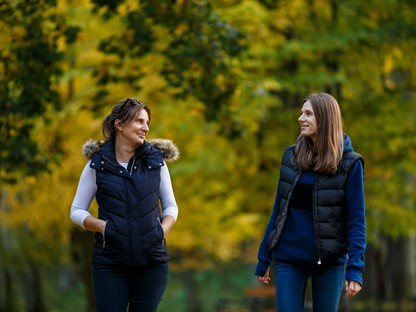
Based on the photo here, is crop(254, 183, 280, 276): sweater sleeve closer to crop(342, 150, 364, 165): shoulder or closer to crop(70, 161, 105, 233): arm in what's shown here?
crop(342, 150, 364, 165): shoulder

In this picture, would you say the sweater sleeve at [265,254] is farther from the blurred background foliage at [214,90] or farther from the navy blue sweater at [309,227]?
the blurred background foliage at [214,90]

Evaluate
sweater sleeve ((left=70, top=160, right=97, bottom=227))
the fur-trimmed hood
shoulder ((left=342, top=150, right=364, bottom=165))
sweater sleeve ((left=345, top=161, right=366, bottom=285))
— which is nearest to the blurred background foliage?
the fur-trimmed hood

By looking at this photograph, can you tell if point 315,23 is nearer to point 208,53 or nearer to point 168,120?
point 168,120

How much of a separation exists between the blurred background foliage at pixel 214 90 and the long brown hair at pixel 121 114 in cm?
572

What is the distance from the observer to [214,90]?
13742 millimetres

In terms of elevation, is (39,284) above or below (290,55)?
below

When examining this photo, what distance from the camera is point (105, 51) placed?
14.4 m

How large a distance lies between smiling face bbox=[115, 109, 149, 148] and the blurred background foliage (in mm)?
5812

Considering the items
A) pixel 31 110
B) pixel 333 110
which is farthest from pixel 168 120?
pixel 333 110

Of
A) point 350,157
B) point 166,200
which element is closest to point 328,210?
point 350,157

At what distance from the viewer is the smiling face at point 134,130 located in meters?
6.55

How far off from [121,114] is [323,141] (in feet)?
4.24

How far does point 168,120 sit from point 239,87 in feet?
19.7

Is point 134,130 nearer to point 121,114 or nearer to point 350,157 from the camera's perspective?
point 121,114
